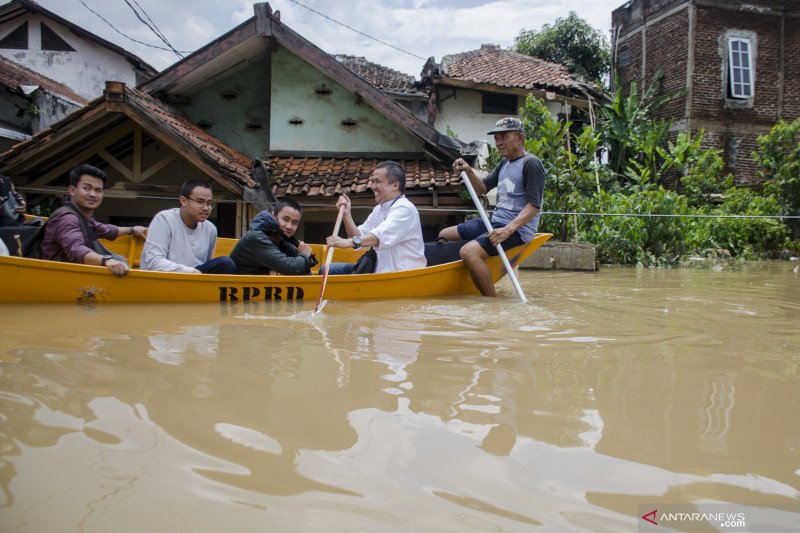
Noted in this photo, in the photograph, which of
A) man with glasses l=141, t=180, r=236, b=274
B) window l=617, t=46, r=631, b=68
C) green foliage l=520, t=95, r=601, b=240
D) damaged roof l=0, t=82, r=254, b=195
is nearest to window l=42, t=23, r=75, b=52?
damaged roof l=0, t=82, r=254, b=195

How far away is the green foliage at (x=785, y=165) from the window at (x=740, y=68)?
3.92m

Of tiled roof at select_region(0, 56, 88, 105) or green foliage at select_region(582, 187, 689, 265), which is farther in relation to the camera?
tiled roof at select_region(0, 56, 88, 105)

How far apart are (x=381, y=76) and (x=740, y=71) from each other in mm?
10119

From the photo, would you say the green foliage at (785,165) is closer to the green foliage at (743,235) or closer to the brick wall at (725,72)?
the green foliage at (743,235)

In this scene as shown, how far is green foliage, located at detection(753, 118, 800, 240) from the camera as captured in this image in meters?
12.5

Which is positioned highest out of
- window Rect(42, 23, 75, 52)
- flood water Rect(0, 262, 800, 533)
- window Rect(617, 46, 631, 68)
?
window Rect(617, 46, 631, 68)

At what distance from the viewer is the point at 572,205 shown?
10758 mm

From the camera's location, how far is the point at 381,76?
17359 millimetres

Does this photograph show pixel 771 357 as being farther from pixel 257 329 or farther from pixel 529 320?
pixel 257 329

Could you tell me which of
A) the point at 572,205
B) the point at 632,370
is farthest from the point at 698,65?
the point at 632,370

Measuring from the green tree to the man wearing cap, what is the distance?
689 inches

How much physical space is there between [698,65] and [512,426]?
17641 mm

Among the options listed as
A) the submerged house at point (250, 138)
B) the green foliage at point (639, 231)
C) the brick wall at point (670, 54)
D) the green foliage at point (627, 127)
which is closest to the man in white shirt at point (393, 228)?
the submerged house at point (250, 138)

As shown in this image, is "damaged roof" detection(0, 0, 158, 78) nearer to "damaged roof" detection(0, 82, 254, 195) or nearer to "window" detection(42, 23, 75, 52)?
"window" detection(42, 23, 75, 52)
